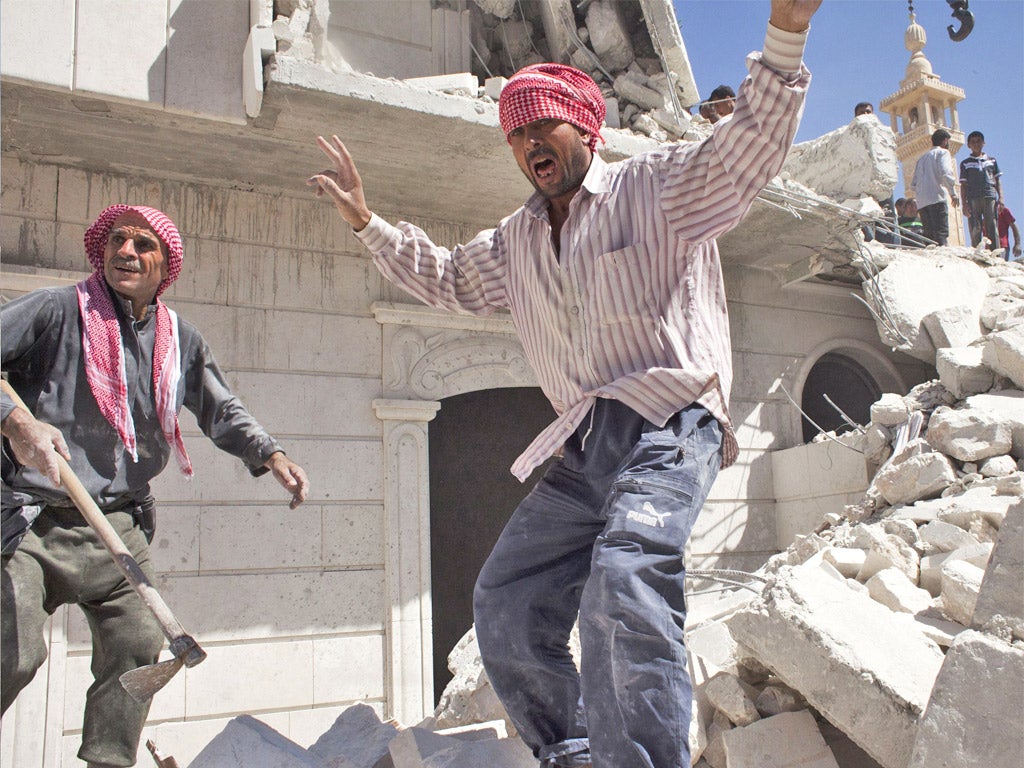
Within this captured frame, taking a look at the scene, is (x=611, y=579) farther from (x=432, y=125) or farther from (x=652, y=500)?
(x=432, y=125)

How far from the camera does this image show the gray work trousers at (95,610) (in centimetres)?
256

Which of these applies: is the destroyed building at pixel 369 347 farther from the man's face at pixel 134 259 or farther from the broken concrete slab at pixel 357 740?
the man's face at pixel 134 259

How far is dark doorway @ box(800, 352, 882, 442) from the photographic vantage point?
28.0 ft

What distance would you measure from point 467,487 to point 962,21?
15.6 ft

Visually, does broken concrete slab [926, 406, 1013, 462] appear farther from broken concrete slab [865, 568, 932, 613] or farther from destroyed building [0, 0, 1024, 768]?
broken concrete slab [865, 568, 932, 613]

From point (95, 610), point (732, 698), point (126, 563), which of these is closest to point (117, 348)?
point (126, 563)

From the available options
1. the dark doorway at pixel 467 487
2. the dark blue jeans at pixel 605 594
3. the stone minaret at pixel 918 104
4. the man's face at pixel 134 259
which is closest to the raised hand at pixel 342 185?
the man's face at pixel 134 259

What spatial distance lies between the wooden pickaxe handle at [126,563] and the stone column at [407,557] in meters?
3.60

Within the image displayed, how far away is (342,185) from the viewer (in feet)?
9.00

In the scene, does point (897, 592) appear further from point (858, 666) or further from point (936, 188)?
point (936, 188)

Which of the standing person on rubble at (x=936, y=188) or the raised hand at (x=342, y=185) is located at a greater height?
the standing person on rubble at (x=936, y=188)

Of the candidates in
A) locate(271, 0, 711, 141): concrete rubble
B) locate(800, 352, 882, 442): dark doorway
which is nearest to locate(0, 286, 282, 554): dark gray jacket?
locate(271, 0, 711, 141): concrete rubble

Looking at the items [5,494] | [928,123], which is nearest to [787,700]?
[5,494]

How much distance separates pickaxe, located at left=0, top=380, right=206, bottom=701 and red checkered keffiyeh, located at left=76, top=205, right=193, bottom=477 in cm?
28
